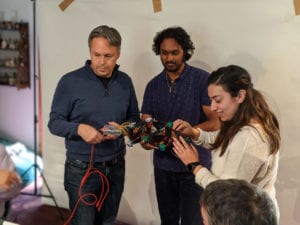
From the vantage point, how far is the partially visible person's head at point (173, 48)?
1.85 m

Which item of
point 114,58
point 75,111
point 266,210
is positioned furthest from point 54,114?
point 266,210

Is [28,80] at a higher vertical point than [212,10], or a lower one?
lower

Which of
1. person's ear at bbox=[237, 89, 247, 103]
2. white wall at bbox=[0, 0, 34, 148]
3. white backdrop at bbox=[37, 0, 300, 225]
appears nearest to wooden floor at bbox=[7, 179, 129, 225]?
white backdrop at bbox=[37, 0, 300, 225]

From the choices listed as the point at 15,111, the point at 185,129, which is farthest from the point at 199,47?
the point at 15,111

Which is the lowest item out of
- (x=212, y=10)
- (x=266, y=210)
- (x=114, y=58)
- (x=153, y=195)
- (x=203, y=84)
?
(x=153, y=195)

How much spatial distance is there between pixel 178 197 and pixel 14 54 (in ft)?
A: 8.40

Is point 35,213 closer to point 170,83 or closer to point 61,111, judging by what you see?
point 61,111

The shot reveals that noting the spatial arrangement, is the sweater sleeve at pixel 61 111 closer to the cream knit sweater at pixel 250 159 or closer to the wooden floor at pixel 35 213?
the cream knit sweater at pixel 250 159

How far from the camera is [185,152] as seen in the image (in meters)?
1.50

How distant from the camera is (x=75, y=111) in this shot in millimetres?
1646

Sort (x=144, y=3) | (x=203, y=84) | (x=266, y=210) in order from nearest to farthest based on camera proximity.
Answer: (x=266, y=210), (x=203, y=84), (x=144, y=3)

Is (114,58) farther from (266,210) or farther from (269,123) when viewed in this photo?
(266,210)

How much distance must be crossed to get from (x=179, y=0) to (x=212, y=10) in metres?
0.22

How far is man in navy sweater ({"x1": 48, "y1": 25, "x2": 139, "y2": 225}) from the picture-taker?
5.24 feet
